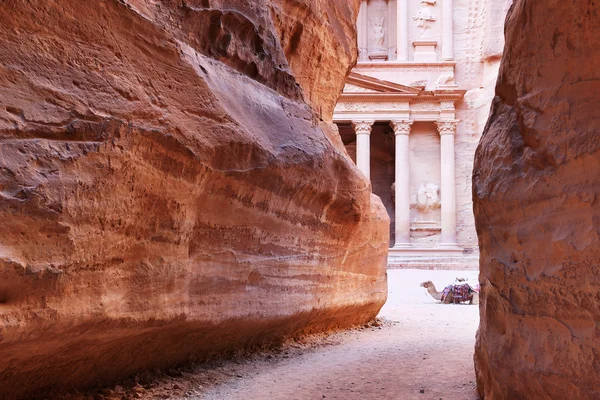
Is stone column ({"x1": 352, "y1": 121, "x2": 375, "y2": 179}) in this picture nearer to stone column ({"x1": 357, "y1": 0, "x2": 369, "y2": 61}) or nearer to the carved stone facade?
the carved stone facade

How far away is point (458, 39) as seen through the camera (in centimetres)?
2884

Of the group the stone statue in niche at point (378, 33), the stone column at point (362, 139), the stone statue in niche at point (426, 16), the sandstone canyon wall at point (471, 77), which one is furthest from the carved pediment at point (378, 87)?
the stone statue in niche at point (378, 33)

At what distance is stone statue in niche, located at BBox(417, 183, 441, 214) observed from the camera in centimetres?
2720

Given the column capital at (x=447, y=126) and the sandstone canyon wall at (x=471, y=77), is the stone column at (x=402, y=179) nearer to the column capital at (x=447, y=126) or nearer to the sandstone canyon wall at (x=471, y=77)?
the column capital at (x=447, y=126)

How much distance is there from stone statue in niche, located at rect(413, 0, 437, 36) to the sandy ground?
78.8 feet

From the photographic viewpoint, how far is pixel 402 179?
88.6 ft

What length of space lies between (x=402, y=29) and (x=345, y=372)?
86.5 ft

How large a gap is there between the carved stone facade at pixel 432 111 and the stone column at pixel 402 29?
50mm

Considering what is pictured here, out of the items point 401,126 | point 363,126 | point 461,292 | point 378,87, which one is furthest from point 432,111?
point 461,292

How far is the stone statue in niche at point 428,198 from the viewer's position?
27.2 m

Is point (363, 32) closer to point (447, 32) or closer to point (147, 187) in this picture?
point (447, 32)

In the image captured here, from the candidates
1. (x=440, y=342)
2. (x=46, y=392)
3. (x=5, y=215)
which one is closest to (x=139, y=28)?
(x=5, y=215)

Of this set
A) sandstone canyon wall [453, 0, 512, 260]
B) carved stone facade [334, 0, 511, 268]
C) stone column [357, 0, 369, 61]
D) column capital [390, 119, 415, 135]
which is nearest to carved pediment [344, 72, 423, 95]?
carved stone facade [334, 0, 511, 268]

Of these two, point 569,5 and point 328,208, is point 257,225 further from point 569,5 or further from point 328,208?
point 569,5
